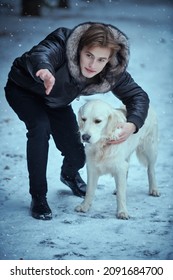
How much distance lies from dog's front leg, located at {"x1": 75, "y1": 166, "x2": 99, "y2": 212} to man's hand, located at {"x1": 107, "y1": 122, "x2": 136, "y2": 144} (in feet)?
0.55

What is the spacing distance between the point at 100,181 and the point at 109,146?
0.31 m

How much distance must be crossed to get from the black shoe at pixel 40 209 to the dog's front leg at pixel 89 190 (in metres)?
0.14

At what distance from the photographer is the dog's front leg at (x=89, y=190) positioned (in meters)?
2.33

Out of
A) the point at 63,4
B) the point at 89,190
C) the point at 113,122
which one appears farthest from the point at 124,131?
the point at 63,4

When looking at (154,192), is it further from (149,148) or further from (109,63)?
(109,63)

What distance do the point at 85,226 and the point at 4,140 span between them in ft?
2.03

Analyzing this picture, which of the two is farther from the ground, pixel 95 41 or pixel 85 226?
pixel 95 41

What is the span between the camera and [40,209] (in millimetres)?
2244

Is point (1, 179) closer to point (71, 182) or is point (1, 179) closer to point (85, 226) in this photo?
point (71, 182)

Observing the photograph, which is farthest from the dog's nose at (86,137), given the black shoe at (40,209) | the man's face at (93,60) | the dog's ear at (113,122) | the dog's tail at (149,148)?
the dog's tail at (149,148)

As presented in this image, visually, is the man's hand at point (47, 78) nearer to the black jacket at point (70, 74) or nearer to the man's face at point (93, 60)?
the black jacket at point (70, 74)

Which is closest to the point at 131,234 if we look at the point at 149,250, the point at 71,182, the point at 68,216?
the point at 149,250

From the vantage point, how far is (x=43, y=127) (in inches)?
85.7

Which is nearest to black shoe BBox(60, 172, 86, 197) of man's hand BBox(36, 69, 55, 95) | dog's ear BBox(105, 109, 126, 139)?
dog's ear BBox(105, 109, 126, 139)
